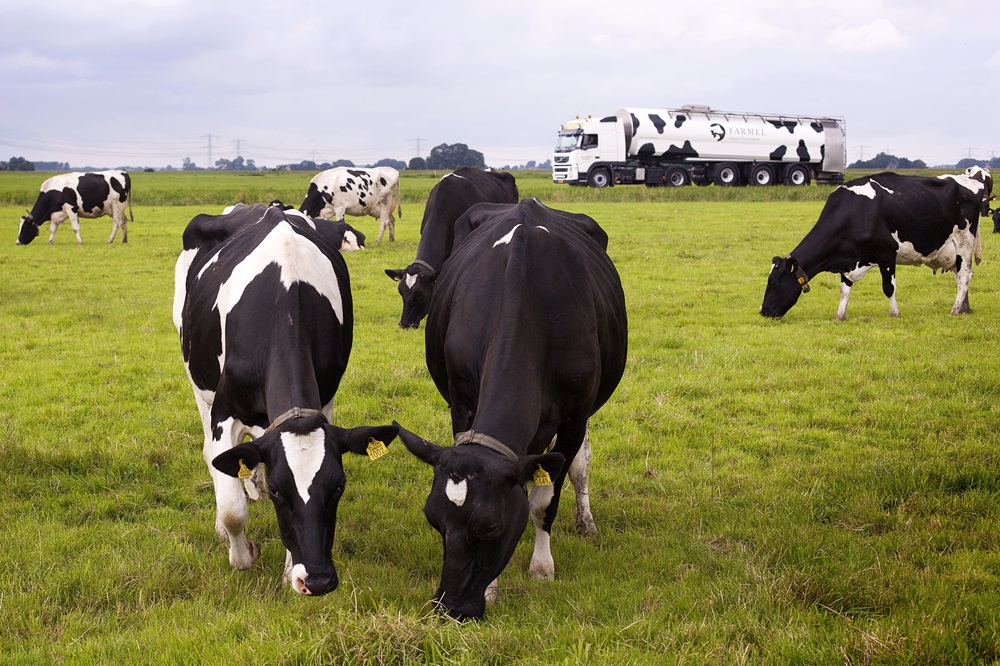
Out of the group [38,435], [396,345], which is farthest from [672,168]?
[38,435]

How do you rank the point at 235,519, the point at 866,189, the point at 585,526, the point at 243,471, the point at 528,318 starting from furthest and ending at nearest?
1. the point at 866,189
2. the point at 585,526
3. the point at 235,519
4. the point at 528,318
5. the point at 243,471

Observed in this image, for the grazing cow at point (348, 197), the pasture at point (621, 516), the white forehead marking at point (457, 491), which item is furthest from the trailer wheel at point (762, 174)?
the white forehead marking at point (457, 491)

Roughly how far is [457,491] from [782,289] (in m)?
10.0

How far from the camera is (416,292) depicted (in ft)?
40.1

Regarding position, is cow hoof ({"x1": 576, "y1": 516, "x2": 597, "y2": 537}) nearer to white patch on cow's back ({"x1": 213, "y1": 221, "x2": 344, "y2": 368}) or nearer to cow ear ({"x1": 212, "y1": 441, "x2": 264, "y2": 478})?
white patch on cow's back ({"x1": 213, "y1": 221, "x2": 344, "y2": 368})

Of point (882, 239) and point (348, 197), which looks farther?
point (348, 197)

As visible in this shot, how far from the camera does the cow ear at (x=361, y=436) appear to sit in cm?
443

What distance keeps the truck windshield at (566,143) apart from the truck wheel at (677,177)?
18.3 ft

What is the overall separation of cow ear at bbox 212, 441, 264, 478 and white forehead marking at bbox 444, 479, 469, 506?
108 centimetres

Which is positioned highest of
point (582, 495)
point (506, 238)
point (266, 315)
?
point (506, 238)

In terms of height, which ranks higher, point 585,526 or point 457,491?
point 457,491

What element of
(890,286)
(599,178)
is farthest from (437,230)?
(599,178)

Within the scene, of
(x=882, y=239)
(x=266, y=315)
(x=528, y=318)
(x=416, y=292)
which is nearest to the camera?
A: (x=528, y=318)

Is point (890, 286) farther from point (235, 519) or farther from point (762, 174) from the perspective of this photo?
point (762, 174)
